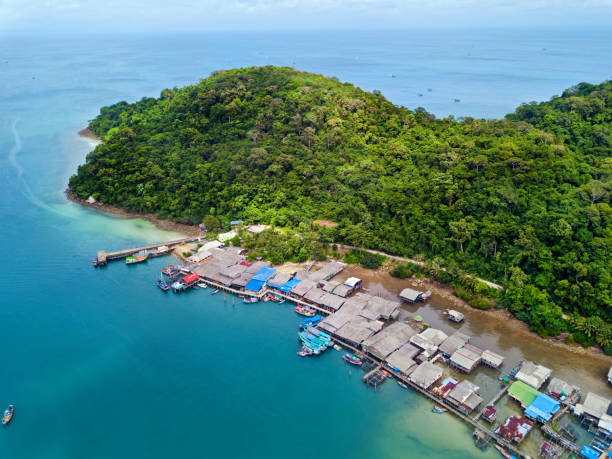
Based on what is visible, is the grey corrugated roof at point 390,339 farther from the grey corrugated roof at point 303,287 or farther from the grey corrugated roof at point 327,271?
the grey corrugated roof at point 327,271

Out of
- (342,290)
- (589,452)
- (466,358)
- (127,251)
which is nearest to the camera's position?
(589,452)

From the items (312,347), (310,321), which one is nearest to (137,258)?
(310,321)

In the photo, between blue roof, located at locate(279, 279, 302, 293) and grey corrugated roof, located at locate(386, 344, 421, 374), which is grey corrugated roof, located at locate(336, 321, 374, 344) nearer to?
grey corrugated roof, located at locate(386, 344, 421, 374)

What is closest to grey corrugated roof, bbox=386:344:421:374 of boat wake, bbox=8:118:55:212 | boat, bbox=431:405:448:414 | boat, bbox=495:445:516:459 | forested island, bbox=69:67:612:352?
boat, bbox=431:405:448:414

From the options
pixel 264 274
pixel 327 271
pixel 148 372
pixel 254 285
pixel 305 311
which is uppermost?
pixel 327 271

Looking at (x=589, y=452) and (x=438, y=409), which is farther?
(x=438, y=409)

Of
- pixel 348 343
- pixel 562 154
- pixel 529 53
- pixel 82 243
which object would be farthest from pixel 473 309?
pixel 529 53

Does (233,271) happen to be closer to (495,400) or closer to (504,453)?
(495,400)

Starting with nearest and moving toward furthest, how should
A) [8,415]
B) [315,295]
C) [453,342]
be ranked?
[8,415]
[453,342]
[315,295]
